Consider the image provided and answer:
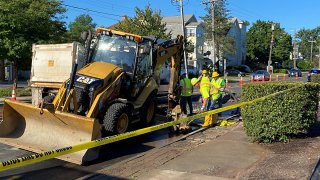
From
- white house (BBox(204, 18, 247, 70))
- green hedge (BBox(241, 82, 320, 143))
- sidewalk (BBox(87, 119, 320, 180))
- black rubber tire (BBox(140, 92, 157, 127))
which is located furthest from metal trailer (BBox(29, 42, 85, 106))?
white house (BBox(204, 18, 247, 70))

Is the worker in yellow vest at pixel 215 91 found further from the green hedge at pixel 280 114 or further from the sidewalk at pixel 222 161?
the green hedge at pixel 280 114

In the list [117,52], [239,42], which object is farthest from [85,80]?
[239,42]

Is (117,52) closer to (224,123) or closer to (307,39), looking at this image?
(224,123)

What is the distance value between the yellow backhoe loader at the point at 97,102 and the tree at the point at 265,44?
9462 cm

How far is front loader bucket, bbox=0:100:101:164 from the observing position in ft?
26.5

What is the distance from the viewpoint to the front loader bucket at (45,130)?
8.07 metres

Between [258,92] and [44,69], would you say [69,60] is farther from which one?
[258,92]

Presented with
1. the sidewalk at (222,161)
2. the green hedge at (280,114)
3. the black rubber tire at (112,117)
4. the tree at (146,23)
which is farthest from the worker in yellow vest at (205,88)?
the tree at (146,23)

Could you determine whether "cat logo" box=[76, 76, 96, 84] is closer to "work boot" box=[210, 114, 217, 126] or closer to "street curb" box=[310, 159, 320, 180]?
"work boot" box=[210, 114, 217, 126]

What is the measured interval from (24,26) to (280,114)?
64.4 ft

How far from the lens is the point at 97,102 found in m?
9.38

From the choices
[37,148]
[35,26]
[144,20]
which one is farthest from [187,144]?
[144,20]

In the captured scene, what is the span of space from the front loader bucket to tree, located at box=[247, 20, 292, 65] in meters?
98.0

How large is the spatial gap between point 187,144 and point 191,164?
213 centimetres
